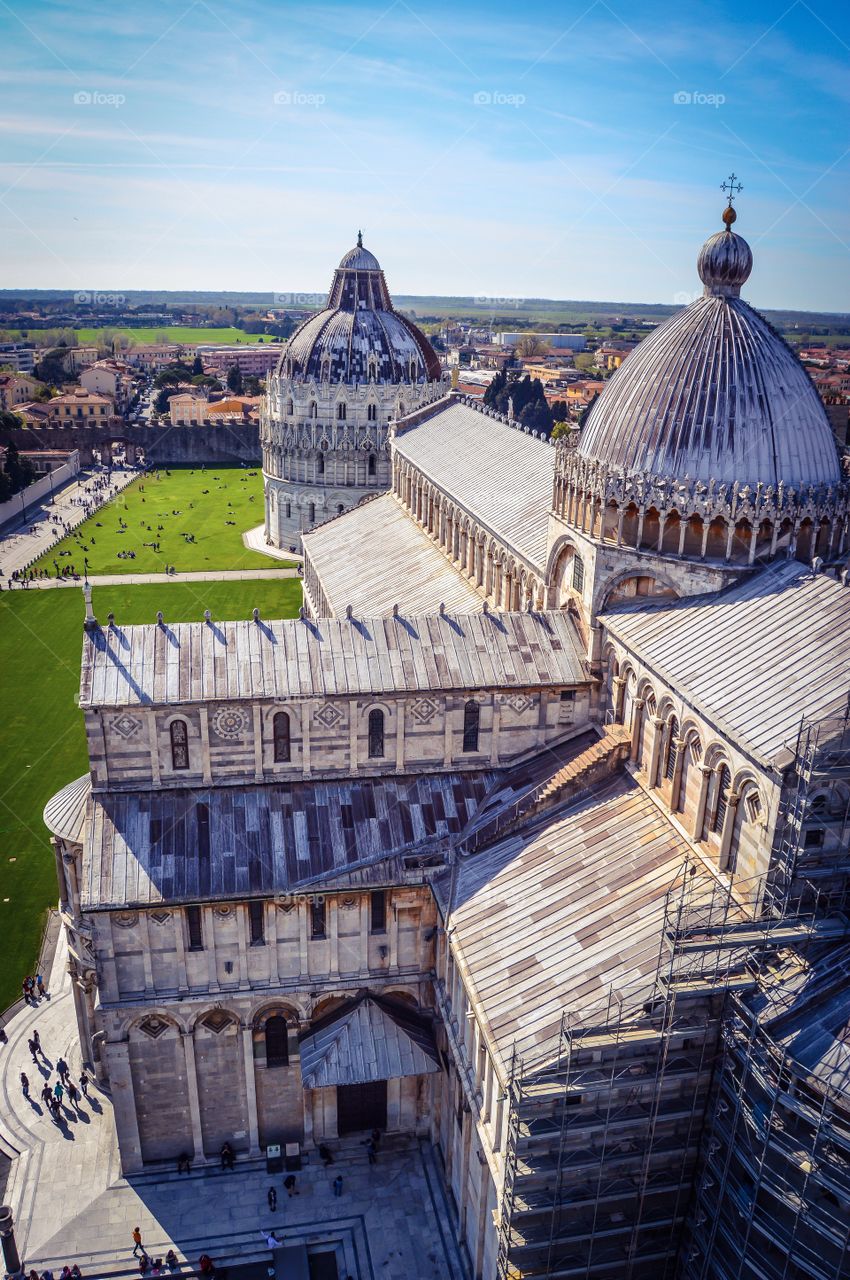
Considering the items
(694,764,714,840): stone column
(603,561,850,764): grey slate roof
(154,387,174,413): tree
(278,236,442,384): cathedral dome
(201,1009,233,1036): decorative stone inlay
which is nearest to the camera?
(603,561,850,764): grey slate roof

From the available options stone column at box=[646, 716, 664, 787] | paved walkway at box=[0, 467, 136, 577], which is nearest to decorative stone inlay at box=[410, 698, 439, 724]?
stone column at box=[646, 716, 664, 787]

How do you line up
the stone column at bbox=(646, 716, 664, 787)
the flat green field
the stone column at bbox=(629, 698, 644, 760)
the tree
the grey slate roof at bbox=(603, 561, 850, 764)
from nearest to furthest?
1. the grey slate roof at bbox=(603, 561, 850, 764)
2. the stone column at bbox=(646, 716, 664, 787)
3. the stone column at bbox=(629, 698, 644, 760)
4. the flat green field
5. the tree

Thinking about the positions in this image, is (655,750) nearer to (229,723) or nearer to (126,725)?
(229,723)

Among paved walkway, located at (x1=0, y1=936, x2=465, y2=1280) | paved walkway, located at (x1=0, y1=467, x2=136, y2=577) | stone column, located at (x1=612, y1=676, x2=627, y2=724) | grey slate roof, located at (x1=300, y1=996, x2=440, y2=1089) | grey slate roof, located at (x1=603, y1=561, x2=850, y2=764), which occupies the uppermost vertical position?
grey slate roof, located at (x1=603, y1=561, x2=850, y2=764)

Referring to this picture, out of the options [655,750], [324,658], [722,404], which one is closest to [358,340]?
[324,658]

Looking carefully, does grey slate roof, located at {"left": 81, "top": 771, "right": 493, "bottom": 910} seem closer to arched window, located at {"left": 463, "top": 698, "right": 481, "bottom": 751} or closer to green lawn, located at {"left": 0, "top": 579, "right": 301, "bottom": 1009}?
arched window, located at {"left": 463, "top": 698, "right": 481, "bottom": 751}
